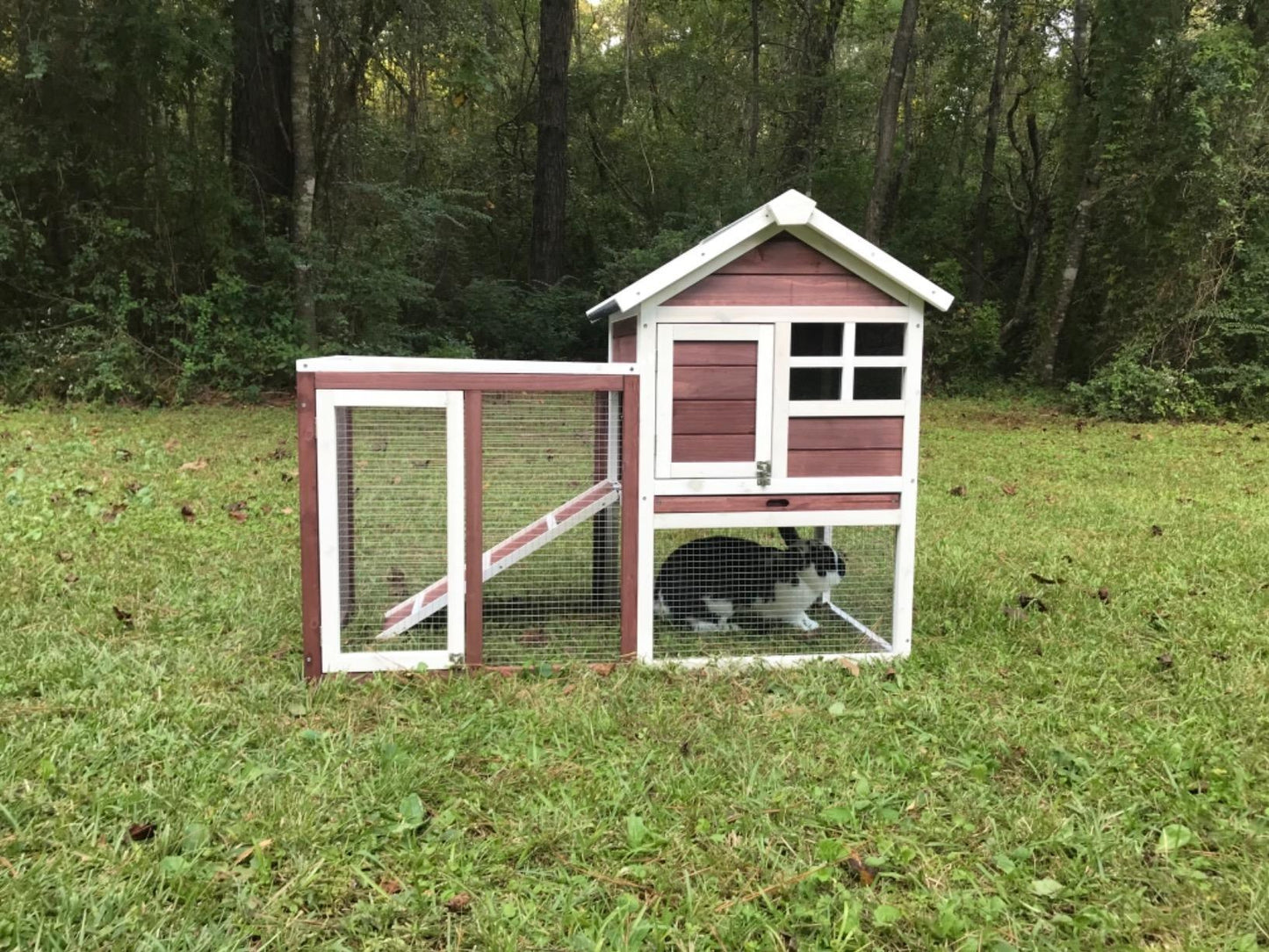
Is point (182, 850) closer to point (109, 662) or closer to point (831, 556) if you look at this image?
point (109, 662)

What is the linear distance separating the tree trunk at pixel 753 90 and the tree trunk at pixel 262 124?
8.11 m

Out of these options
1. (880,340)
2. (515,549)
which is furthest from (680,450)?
(880,340)

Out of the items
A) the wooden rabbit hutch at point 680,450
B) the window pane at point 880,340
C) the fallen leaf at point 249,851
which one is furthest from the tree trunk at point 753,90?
the fallen leaf at point 249,851

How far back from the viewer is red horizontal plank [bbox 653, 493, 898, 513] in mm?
3732

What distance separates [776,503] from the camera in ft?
12.4

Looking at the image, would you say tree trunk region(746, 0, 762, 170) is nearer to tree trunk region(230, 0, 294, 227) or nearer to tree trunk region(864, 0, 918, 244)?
tree trunk region(864, 0, 918, 244)

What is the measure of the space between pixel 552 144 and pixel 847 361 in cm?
1138

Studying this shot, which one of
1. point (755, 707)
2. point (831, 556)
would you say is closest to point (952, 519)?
point (831, 556)

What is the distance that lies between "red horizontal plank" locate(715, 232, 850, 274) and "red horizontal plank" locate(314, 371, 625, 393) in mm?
692

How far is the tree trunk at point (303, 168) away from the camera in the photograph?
1052cm

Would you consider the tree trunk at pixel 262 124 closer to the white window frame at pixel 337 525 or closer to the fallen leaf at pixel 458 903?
the white window frame at pixel 337 525

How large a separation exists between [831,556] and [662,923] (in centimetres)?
229

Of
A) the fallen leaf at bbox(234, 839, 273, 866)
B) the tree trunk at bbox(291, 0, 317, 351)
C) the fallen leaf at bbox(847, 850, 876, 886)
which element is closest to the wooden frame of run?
the fallen leaf at bbox(234, 839, 273, 866)

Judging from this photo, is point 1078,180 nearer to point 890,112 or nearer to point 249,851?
point 890,112
